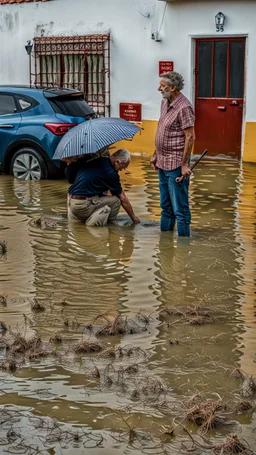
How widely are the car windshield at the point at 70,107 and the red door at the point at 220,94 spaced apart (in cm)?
330

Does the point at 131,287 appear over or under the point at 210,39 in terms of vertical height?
under

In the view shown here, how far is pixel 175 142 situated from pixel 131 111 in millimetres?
9020

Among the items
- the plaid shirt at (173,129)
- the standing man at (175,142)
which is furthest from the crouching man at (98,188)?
the plaid shirt at (173,129)

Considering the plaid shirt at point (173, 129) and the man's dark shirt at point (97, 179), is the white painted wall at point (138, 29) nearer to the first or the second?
the man's dark shirt at point (97, 179)

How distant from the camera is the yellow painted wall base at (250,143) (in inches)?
656

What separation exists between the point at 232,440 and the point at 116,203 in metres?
5.95

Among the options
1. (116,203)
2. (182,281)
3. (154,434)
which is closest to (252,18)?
(116,203)

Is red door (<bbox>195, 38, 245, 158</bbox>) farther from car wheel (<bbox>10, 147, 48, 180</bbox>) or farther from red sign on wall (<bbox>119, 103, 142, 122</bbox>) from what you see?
car wheel (<bbox>10, 147, 48, 180</bbox>)

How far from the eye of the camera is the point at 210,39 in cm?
1712

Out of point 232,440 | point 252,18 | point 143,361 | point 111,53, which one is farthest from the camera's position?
point 111,53

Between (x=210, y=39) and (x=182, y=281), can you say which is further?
(x=210, y=39)

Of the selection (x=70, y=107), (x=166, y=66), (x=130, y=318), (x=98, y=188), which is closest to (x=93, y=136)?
(x=98, y=188)

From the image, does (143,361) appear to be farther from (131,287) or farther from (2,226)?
(2,226)

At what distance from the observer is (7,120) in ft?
48.6
